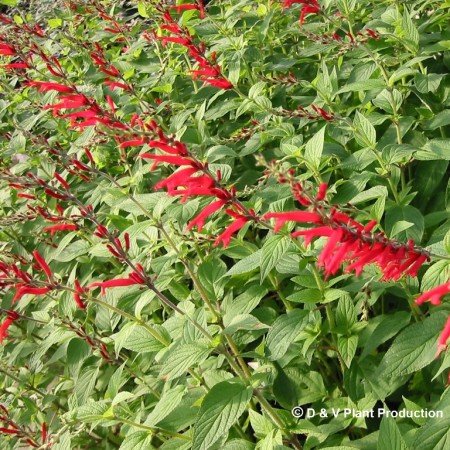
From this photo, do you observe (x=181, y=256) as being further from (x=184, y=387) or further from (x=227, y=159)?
(x=227, y=159)

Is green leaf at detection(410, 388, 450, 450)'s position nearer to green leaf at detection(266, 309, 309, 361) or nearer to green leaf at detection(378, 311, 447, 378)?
green leaf at detection(378, 311, 447, 378)

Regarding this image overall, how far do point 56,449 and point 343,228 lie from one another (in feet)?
6.42

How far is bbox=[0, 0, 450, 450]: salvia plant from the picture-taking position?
2.06 meters

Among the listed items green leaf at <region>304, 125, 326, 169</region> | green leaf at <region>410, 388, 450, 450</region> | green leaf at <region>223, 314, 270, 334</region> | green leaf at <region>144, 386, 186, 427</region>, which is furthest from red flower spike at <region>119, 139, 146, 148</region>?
green leaf at <region>410, 388, 450, 450</region>

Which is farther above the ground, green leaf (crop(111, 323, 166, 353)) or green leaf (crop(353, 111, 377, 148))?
green leaf (crop(353, 111, 377, 148))

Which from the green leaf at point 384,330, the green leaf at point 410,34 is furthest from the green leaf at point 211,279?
the green leaf at point 410,34

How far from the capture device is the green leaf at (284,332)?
7.60ft

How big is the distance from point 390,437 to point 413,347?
43 centimetres

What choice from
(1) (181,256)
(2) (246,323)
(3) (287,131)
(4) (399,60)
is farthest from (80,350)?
(4) (399,60)

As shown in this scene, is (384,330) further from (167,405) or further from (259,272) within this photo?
(167,405)

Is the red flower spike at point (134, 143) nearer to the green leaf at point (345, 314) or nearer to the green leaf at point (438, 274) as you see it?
the green leaf at point (438, 274)

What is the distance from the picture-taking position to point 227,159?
11.8 feet

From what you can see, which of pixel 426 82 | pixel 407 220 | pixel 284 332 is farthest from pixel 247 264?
pixel 426 82

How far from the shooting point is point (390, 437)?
72.2 inches
